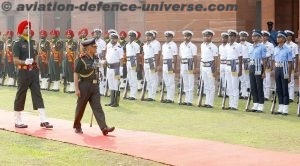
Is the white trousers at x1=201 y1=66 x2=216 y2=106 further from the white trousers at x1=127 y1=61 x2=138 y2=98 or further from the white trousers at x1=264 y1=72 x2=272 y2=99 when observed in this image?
the white trousers at x1=127 y1=61 x2=138 y2=98

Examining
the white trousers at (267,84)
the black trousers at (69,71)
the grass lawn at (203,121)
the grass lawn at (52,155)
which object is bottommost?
the grass lawn at (52,155)

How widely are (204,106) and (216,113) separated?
172 centimetres

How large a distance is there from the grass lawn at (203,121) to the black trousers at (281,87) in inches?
19.9

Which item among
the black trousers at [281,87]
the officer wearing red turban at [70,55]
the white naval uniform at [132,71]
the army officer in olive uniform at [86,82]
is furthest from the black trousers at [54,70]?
the army officer in olive uniform at [86,82]

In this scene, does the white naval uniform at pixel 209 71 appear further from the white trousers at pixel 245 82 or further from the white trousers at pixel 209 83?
the white trousers at pixel 245 82

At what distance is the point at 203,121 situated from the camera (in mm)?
15289

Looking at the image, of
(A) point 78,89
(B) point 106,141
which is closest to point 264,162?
(B) point 106,141

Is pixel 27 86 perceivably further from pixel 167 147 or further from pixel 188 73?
pixel 188 73

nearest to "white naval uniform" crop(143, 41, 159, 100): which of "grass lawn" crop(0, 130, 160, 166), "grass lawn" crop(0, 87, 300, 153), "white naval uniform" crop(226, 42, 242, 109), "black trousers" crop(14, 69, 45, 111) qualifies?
"grass lawn" crop(0, 87, 300, 153)

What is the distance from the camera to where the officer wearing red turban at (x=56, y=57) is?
24.0 meters

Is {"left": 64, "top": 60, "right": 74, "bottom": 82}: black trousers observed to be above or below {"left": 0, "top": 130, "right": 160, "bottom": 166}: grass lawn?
above

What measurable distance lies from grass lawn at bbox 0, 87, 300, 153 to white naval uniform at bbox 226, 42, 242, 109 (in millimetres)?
327

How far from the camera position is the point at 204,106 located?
1861 cm

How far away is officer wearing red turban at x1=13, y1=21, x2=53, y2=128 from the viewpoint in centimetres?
1379
